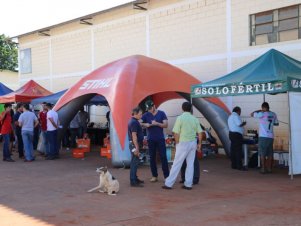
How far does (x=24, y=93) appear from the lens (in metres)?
19.5

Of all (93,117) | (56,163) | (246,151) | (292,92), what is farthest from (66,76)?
(292,92)

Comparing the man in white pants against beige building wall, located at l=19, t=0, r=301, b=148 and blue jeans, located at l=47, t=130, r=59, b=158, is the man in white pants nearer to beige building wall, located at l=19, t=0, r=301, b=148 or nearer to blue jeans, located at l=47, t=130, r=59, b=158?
beige building wall, located at l=19, t=0, r=301, b=148

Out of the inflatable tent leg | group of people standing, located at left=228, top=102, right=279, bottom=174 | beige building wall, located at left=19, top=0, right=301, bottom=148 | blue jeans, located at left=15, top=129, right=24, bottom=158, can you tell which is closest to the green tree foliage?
beige building wall, located at left=19, top=0, right=301, bottom=148

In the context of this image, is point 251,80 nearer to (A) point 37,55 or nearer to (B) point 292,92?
(B) point 292,92

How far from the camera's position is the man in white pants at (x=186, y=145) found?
28.9ft

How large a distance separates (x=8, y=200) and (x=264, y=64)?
662 cm

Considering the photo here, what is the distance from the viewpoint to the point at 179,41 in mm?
16938

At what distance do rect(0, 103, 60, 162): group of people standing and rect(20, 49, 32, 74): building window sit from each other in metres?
12.5

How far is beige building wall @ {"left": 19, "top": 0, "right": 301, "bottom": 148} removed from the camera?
14.5 meters

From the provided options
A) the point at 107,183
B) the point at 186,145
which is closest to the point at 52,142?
the point at 107,183

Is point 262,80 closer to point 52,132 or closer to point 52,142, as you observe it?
point 52,132

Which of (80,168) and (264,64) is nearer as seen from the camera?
(264,64)

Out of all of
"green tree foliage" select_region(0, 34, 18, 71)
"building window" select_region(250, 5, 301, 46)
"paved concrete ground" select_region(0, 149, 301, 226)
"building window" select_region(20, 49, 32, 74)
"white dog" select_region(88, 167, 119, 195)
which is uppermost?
"green tree foliage" select_region(0, 34, 18, 71)

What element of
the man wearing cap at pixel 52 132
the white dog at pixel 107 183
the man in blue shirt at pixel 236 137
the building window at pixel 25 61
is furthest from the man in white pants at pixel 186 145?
the building window at pixel 25 61
